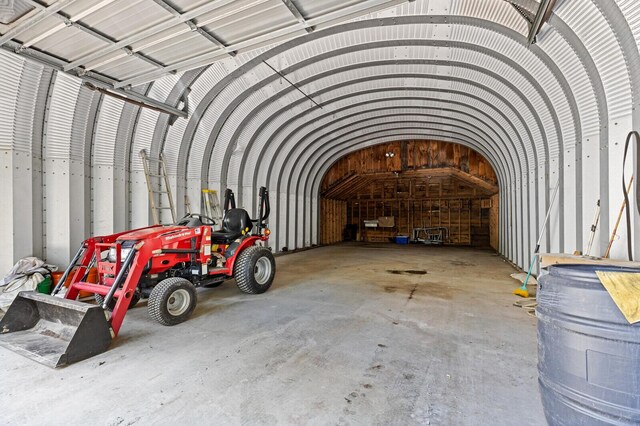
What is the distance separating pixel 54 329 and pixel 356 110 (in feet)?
29.5

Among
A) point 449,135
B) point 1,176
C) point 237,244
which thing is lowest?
point 237,244

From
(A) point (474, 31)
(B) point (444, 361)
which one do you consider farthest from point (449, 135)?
(B) point (444, 361)

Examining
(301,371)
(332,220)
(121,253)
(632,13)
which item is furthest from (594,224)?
(332,220)

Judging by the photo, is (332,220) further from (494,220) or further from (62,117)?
(62,117)

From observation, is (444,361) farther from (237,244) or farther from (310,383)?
(237,244)

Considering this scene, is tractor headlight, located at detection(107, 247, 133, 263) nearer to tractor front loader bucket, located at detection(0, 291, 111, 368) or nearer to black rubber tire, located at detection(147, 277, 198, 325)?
black rubber tire, located at detection(147, 277, 198, 325)

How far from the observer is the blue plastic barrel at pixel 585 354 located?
1.47 metres

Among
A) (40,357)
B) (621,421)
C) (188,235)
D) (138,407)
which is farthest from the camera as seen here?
(188,235)

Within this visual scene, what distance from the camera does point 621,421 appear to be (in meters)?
1.47

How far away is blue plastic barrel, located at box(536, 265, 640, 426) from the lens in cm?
147

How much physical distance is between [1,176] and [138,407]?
4807 mm

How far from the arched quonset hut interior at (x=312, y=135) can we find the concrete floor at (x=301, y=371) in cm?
3

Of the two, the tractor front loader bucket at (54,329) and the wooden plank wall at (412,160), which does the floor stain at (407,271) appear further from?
the wooden plank wall at (412,160)

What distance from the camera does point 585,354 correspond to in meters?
1.58
